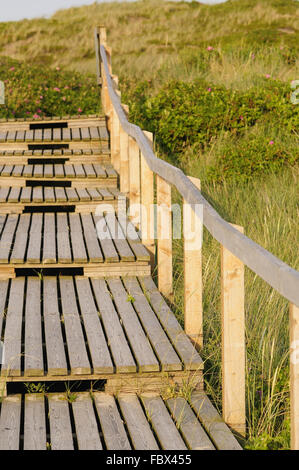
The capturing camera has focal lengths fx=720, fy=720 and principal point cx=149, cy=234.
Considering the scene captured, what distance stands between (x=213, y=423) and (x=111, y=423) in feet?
1.52

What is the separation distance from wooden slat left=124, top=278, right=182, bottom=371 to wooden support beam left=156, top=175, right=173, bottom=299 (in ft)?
0.59

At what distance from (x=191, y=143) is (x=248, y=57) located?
421cm

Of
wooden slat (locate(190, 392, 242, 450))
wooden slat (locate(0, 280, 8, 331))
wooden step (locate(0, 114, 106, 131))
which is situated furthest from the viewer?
wooden step (locate(0, 114, 106, 131))

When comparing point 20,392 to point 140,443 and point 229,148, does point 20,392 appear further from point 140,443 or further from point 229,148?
point 229,148

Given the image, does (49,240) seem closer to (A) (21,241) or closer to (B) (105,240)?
(A) (21,241)

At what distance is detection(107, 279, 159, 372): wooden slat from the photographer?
12.1 feet

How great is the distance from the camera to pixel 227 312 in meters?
3.24

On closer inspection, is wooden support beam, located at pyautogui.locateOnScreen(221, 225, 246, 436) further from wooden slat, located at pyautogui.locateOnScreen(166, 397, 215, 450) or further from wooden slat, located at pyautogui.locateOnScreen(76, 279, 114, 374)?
wooden slat, located at pyautogui.locateOnScreen(76, 279, 114, 374)

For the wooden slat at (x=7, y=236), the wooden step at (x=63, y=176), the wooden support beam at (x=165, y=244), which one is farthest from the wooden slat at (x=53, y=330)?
the wooden step at (x=63, y=176)

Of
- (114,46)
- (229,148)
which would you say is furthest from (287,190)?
(114,46)

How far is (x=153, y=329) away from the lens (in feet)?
13.8

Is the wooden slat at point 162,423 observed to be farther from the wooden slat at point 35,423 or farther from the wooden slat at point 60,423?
the wooden slat at point 35,423

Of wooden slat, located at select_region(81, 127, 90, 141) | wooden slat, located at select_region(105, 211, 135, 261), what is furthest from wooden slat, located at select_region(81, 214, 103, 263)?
wooden slat, located at select_region(81, 127, 90, 141)

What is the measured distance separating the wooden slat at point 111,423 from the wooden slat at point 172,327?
1.49 ft
